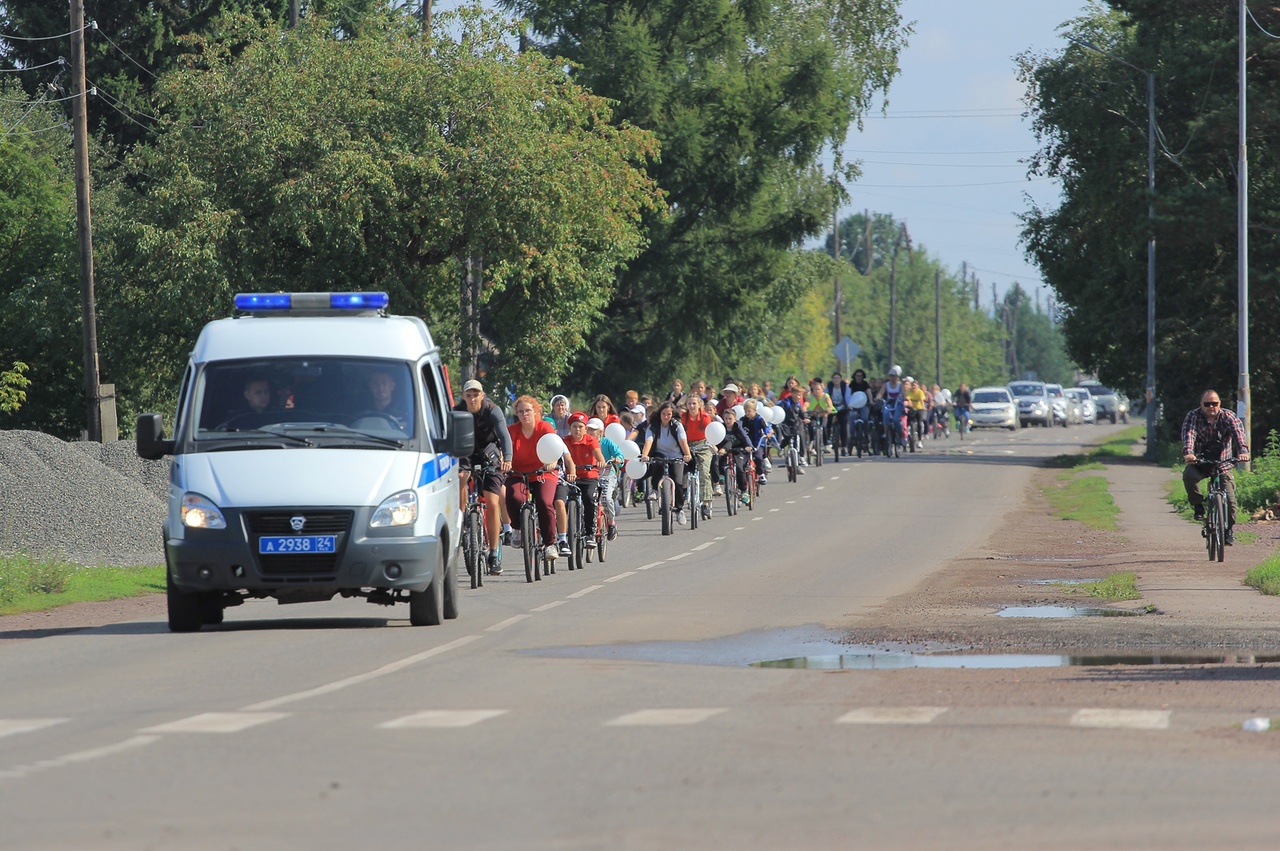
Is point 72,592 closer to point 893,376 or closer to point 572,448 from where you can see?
point 572,448

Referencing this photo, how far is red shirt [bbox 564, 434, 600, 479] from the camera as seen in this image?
22578 mm

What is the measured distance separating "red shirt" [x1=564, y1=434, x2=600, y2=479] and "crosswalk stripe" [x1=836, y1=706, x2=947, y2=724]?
12.4m

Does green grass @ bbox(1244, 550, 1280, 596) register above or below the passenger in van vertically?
below

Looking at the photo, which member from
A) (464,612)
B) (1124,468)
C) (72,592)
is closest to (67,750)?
(464,612)

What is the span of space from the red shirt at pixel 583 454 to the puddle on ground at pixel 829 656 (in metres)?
8.36

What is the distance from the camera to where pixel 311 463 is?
14594 mm

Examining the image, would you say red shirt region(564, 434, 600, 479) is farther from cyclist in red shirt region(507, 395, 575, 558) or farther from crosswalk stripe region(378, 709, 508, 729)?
crosswalk stripe region(378, 709, 508, 729)

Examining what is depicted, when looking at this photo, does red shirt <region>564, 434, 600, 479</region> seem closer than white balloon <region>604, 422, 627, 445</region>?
Yes

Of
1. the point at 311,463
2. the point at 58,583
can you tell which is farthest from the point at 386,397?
the point at 58,583

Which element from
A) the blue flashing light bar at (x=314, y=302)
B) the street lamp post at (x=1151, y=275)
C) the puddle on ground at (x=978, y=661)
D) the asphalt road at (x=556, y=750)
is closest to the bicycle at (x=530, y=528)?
the asphalt road at (x=556, y=750)

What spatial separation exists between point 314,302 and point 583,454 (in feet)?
22.0

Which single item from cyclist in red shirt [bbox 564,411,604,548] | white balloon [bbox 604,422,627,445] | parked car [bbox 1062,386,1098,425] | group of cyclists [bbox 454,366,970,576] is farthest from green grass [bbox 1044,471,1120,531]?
parked car [bbox 1062,386,1098,425]

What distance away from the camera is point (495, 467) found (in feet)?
66.6

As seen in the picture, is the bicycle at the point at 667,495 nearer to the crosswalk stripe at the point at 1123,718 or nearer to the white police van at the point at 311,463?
the white police van at the point at 311,463
